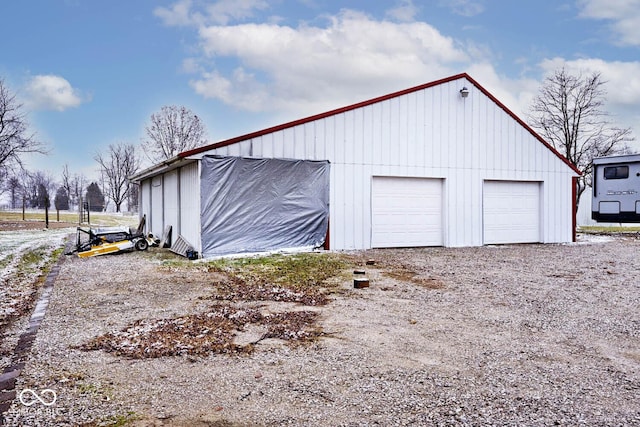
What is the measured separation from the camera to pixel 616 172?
18188 mm

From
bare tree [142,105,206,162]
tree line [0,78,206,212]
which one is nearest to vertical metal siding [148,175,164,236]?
tree line [0,78,206,212]

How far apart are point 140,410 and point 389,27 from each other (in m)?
13.8

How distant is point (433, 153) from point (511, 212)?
11.4 feet

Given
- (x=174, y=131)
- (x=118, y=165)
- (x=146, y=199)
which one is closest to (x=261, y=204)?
(x=146, y=199)

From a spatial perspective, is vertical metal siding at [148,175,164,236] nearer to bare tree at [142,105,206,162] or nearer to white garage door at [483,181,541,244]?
white garage door at [483,181,541,244]

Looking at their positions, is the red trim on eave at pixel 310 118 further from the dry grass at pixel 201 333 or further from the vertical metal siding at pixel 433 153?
the dry grass at pixel 201 333

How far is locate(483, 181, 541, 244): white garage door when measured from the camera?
46.2 feet

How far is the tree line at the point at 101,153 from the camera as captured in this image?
25016mm

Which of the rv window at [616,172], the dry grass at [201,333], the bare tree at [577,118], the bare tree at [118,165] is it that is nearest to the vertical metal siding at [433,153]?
the rv window at [616,172]

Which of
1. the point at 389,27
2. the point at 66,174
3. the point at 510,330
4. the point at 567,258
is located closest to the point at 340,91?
the point at 389,27

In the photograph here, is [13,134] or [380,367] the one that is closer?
[380,367]

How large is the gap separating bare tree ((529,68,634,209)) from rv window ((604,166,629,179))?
875cm

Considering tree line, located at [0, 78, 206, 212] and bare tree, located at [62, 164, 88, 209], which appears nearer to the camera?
tree line, located at [0, 78, 206, 212]

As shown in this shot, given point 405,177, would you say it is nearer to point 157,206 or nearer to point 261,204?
point 261,204
